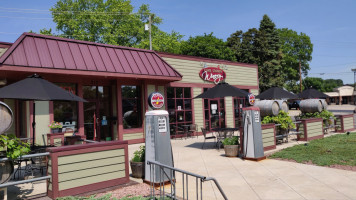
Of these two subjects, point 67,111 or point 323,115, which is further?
point 323,115

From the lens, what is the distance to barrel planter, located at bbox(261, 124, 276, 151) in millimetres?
9281

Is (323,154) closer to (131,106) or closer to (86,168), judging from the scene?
(86,168)

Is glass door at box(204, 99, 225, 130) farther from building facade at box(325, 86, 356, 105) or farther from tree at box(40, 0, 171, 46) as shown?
building facade at box(325, 86, 356, 105)

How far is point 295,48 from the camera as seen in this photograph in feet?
164

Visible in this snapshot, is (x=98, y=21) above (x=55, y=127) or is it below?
above

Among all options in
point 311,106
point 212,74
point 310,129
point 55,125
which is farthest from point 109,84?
point 311,106

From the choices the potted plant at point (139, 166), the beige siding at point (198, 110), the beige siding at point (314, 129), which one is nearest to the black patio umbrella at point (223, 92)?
the beige siding at point (314, 129)

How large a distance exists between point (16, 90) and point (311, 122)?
1119cm

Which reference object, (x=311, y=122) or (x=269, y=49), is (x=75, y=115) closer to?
(x=311, y=122)

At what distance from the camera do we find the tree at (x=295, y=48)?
48375 mm

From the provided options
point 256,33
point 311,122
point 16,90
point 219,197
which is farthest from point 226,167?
point 256,33

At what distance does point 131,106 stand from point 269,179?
794 cm

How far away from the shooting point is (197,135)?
14898 mm

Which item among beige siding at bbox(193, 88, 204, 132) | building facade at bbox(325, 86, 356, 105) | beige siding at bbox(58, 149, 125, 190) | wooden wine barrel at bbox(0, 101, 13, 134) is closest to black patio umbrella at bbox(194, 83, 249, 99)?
beige siding at bbox(193, 88, 204, 132)
